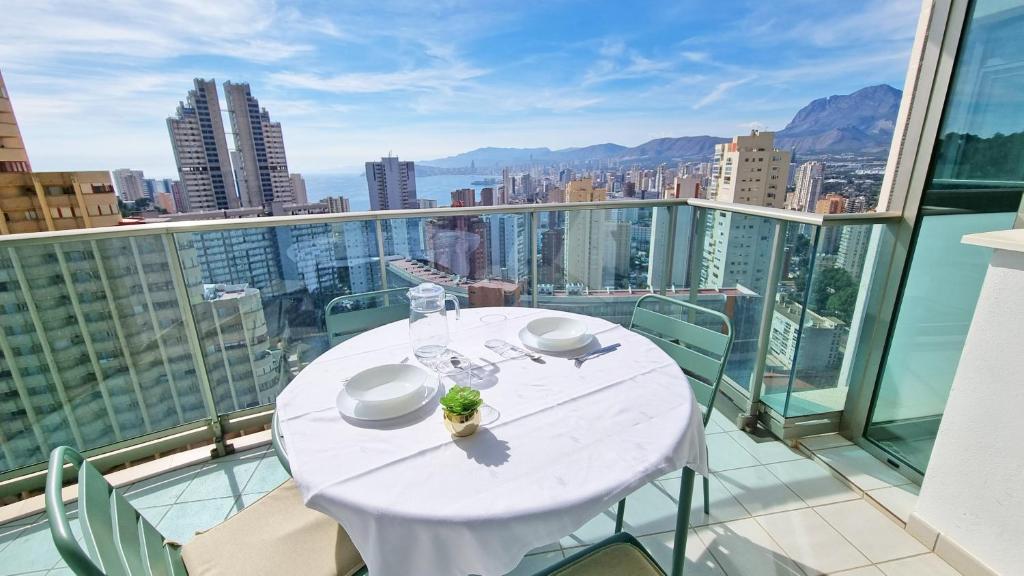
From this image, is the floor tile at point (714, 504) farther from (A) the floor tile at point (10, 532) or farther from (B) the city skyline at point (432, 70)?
(A) the floor tile at point (10, 532)

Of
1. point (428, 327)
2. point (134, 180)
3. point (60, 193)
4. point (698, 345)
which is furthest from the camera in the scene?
point (134, 180)

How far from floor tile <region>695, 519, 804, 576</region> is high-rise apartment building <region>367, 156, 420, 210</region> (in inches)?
300

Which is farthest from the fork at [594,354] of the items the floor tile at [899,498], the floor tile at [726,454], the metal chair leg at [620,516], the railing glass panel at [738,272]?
the floor tile at [899,498]

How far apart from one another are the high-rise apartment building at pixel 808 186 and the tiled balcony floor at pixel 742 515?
4.69 feet

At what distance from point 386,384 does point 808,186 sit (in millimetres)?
2796

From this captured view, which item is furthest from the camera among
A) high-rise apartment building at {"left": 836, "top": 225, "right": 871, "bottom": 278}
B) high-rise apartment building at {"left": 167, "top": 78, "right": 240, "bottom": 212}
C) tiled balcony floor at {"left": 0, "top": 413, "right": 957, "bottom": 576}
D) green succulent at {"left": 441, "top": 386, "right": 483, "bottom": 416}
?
high-rise apartment building at {"left": 167, "top": 78, "right": 240, "bottom": 212}

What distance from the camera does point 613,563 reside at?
3.27 ft

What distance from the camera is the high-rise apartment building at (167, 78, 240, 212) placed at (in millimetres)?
18609

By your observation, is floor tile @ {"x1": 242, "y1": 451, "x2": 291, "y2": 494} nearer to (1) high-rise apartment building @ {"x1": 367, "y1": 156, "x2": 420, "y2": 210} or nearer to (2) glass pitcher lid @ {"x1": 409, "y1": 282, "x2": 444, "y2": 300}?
(2) glass pitcher lid @ {"x1": 409, "y1": 282, "x2": 444, "y2": 300}

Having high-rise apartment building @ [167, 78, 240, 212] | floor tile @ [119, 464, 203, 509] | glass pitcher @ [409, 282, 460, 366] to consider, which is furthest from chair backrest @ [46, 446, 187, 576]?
high-rise apartment building @ [167, 78, 240, 212]

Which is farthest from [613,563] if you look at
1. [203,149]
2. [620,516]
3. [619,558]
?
[203,149]

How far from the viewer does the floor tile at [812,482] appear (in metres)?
1.90

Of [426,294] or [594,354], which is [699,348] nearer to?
[594,354]

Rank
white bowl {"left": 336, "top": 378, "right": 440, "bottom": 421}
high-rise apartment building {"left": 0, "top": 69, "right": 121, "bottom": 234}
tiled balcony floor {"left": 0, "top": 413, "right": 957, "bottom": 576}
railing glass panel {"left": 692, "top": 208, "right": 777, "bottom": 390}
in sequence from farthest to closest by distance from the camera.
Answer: high-rise apartment building {"left": 0, "top": 69, "right": 121, "bottom": 234}, railing glass panel {"left": 692, "top": 208, "right": 777, "bottom": 390}, tiled balcony floor {"left": 0, "top": 413, "right": 957, "bottom": 576}, white bowl {"left": 336, "top": 378, "right": 440, "bottom": 421}
